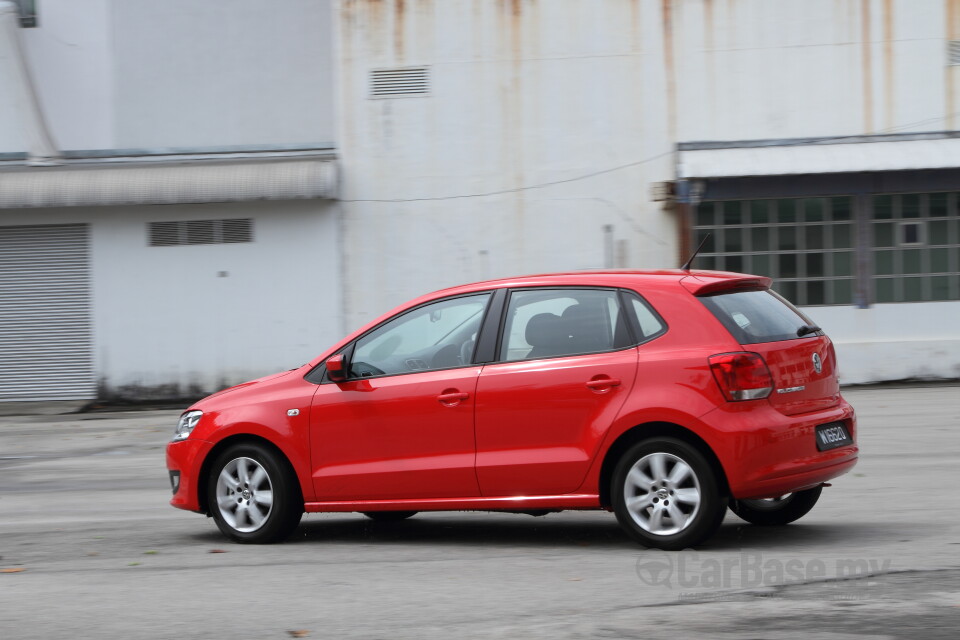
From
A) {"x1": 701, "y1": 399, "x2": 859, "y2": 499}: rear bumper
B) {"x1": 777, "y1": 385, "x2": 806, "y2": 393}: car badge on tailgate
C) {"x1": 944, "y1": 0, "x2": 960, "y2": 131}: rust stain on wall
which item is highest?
{"x1": 944, "y1": 0, "x2": 960, "y2": 131}: rust stain on wall

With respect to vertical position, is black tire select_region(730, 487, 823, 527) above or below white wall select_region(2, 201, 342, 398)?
below

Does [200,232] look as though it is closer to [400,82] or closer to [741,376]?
[400,82]

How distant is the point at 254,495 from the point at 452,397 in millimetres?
1541

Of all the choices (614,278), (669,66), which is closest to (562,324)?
(614,278)

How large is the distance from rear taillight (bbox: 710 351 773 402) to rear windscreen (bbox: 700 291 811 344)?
151 mm

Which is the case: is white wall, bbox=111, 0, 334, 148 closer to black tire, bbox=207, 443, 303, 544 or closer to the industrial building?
the industrial building

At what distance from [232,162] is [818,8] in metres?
9.72

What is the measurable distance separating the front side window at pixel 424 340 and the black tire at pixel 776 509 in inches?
80.1

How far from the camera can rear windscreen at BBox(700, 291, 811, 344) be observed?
22.1ft

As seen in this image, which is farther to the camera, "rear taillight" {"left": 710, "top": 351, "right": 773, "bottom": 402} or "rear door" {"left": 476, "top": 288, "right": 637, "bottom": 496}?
"rear door" {"left": 476, "top": 288, "right": 637, "bottom": 496}

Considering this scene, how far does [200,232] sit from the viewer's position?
65.1 feet

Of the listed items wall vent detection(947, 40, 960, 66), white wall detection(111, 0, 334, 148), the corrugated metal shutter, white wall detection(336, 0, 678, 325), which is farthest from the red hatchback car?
white wall detection(111, 0, 334, 148)

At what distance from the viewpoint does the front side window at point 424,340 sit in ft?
24.0

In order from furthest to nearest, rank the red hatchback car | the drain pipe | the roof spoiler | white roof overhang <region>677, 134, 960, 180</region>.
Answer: the drain pipe → white roof overhang <region>677, 134, 960, 180</region> → the roof spoiler → the red hatchback car
